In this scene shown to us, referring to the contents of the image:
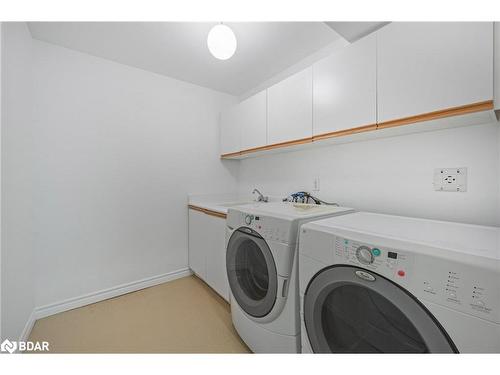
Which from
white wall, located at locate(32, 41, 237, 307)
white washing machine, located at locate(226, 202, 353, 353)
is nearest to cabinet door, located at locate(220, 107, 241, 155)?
white wall, located at locate(32, 41, 237, 307)

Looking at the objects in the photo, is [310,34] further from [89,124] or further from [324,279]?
[89,124]

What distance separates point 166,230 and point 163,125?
3.66 ft

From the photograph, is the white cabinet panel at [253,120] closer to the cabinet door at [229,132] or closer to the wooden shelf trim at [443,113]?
the cabinet door at [229,132]

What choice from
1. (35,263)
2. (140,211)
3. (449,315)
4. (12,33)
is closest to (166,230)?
(140,211)

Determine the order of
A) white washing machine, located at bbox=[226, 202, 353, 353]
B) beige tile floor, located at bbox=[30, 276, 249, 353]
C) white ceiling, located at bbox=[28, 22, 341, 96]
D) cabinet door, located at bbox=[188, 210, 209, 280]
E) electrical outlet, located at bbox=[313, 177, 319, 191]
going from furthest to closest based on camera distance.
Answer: cabinet door, located at bbox=[188, 210, 209, 280]
electrical outlet, located at bbox=[313, 177, 319, 191]
white ceiling, located at bbox=[28, 22, 341, 96]
beige tile floor, located at bbox=[30, 276, 249, 353]
white washing machine, located at bbox=[226, 202, 353, 353]

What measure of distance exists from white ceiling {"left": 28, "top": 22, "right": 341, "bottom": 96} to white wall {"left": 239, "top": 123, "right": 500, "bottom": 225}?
0.88m

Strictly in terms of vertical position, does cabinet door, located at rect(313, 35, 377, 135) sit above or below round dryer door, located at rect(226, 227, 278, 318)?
above

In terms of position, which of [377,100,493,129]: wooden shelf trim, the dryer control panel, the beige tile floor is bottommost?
the beige tile floor

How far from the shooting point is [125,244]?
2006 millimetres

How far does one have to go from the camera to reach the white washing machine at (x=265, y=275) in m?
1.04

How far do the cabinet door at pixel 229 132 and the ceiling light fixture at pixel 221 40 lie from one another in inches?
37.8

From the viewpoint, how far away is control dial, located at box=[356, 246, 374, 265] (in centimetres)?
72

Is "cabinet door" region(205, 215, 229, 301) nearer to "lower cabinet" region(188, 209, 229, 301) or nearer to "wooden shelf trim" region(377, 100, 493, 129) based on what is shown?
"lower cabinet" region(188, 209, 229, 301)

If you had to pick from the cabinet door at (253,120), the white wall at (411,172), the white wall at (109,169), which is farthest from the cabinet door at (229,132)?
the white wall at (411,172)
